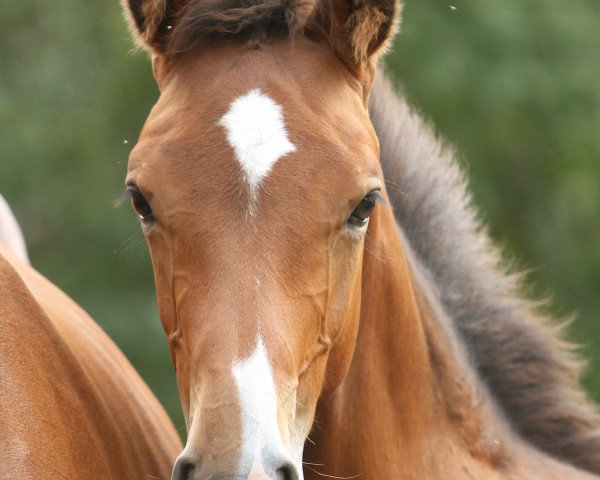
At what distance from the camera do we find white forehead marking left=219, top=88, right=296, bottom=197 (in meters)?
2.88

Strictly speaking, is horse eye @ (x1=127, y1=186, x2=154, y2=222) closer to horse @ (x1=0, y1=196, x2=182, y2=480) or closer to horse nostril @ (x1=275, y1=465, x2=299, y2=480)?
horse @ (x1=0, y1=196, x2=182, y2=480)

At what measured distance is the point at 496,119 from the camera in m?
10.1

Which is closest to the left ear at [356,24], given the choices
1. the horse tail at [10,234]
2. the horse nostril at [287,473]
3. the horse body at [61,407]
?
the horse body at [61,407]

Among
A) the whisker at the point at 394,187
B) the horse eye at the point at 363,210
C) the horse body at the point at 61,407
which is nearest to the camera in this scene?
the horse body at the point at 61,407

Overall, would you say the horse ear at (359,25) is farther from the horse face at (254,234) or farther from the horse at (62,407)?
the horse at (62,407)

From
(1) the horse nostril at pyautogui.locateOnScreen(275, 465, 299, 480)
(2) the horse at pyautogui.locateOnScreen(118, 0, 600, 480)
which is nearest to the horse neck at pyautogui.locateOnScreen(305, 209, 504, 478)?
(2) the horse at pyautogui.locateOnScreen(118, 0, 600, 480)

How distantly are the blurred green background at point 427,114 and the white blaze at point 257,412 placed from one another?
6767 mm

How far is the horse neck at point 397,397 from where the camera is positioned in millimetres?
3395

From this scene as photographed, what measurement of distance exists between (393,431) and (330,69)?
45.1 inches

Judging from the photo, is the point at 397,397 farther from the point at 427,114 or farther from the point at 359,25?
the point at 427,114

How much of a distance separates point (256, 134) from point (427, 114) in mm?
6603

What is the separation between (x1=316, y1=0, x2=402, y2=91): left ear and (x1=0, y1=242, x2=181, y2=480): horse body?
1161 millimetres

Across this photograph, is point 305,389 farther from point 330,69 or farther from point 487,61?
point 487,61

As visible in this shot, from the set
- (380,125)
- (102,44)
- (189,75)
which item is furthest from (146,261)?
(189,75)
